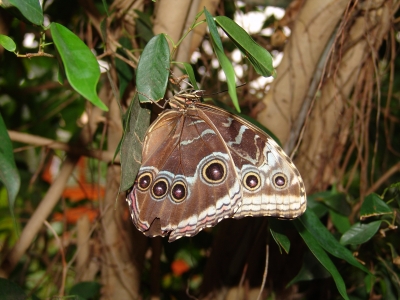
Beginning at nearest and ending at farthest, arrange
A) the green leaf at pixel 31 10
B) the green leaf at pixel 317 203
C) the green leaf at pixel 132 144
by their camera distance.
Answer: the green leaf at pixel 31 10, the green leaf at pixel 132 144, the green leaf at pixel 317 203

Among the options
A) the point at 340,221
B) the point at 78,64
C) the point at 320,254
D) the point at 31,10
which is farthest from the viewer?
the point at 340,221

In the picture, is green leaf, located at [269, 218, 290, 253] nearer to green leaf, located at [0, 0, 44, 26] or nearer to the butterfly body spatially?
the butterfly body

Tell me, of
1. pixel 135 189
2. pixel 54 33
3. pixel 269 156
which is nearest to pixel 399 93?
pixel 269 156

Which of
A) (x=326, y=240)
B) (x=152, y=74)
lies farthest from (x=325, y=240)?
(x=152, y=74)

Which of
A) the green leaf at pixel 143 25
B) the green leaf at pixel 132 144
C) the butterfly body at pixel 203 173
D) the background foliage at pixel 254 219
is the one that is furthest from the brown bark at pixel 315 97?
the green leaf at pixel 132 144

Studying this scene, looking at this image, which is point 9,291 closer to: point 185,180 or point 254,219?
point 185,180

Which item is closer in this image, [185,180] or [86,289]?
[185,180]

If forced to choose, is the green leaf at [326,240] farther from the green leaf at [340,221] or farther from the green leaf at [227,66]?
the green leaf at [227,66]

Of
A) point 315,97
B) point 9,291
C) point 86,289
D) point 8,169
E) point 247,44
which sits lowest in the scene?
point 86,289

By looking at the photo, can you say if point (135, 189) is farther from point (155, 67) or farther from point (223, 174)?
point (155, 67)
